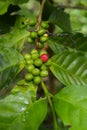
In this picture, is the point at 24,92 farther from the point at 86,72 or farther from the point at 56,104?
the point at 86,72

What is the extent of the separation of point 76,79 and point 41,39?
0.80 feet

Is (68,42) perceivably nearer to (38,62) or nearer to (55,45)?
(55,45)

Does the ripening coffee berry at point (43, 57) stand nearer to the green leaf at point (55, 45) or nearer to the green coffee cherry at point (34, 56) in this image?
the green coffee cherry at point (34, 56)

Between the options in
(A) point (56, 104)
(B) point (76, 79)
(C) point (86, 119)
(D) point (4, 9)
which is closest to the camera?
(C) point (86, 119)

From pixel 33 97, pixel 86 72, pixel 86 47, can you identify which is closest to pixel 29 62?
pixel 33 97

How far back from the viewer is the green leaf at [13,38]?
5.06ft

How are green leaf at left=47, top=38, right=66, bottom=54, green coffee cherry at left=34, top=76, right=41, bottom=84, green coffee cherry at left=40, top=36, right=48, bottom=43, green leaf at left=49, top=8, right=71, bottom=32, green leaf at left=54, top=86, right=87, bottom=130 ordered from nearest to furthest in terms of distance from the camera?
1. green leaf at left=54, top=86, right=87, bottom=130
2. green coffee cherry at left=34, top=76, right=41, bottom=84
3. green coffee cherry at left=40, top=36, right=48, bottom=43
4. green leaf at left=47, top=38, right=66, bottom=54
5. green leaf at left=49, top=8, right=71, bottom=32

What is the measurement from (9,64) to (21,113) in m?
0.28

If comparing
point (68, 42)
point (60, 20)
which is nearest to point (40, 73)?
point (68, 42)

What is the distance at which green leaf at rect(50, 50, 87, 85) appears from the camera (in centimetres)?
141

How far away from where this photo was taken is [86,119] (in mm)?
1150

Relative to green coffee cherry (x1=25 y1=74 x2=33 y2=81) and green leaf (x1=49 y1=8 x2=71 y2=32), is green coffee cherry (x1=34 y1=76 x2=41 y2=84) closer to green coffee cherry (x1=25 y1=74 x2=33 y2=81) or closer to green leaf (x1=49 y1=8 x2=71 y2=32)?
green coffee cherry (x1=25 y1=74 x2=33 y2=81)

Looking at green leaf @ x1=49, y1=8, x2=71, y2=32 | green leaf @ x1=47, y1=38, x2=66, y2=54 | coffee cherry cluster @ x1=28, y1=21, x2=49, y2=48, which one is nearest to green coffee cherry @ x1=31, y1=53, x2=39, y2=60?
coffee cherry cluster @ x1=28, y1=21, x2=49, y2=48

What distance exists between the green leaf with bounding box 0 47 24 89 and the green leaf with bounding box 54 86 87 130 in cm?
21
